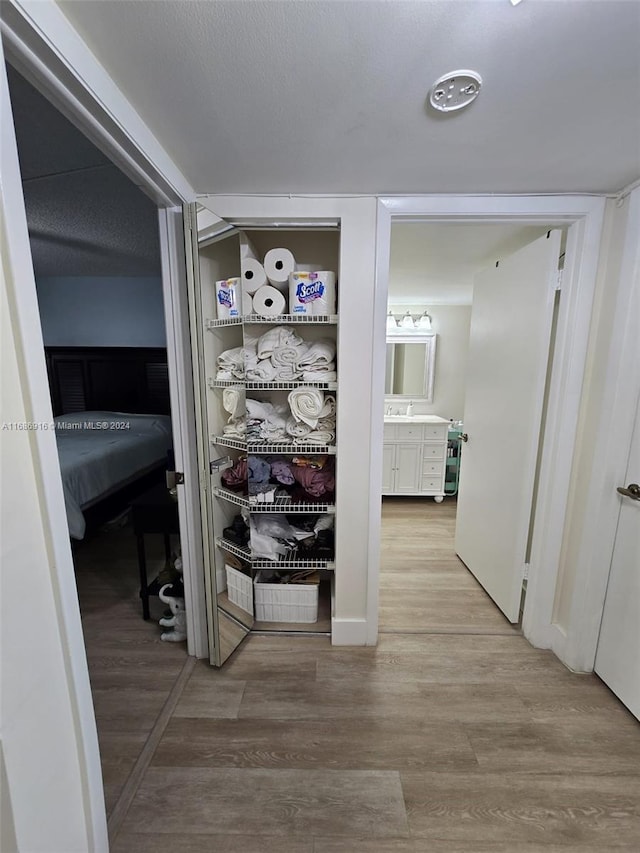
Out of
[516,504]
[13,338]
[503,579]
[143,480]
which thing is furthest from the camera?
[143,480]

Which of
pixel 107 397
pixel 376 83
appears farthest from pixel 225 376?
pixel 107 397

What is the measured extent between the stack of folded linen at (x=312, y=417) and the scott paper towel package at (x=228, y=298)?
0.49 metres

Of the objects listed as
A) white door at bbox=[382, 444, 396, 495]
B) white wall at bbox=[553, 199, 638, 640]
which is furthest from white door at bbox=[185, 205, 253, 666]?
white door at bbox=[382, 444, 396, 495]

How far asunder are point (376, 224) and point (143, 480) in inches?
121

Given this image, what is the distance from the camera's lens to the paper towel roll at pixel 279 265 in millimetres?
1558

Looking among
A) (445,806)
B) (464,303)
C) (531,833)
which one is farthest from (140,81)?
(464,303)

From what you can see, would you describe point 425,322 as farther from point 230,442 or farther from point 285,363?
point 230,442

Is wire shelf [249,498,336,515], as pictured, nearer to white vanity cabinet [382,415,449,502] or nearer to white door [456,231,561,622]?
white door [456,231,561,622]

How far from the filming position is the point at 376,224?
4.68 ft

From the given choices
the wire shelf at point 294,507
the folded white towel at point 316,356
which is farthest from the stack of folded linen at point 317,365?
the wire shelf at point 294,507

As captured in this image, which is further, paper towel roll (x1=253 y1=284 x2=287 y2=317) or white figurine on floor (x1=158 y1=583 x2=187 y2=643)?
white figurine on floor (x1=158 y1=583 x2=187 y2=643)

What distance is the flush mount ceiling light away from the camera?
0.83 meters

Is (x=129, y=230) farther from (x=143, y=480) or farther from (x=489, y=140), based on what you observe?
(x=489, y=140)

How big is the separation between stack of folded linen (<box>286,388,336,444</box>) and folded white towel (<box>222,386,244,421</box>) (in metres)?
0.25
